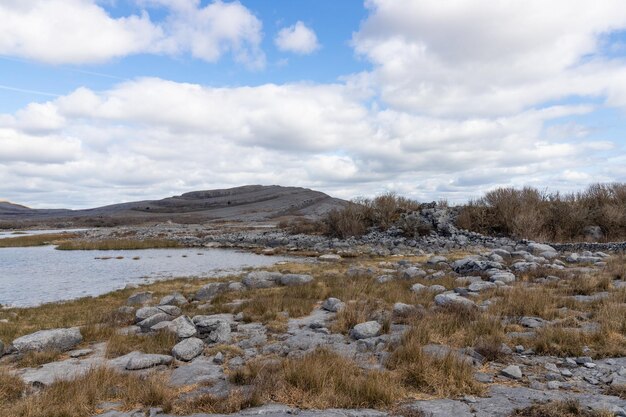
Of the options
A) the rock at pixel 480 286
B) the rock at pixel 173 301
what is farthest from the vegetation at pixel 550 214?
the rock at pixel 173 301

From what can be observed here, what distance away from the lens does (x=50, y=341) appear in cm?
896

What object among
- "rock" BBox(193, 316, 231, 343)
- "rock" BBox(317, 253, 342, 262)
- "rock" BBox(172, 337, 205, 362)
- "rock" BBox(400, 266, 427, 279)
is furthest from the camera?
"rock" BBox(317, 253, 342, 262)

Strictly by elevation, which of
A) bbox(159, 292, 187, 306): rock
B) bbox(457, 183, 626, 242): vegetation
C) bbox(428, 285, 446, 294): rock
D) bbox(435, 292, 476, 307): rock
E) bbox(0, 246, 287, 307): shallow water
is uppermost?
bbox(457, 183, 626, 242): vegetation

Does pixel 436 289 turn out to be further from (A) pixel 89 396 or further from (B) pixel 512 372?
(A) pixel 89 396

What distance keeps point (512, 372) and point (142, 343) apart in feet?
23.3

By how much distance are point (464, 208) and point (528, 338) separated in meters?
32.0

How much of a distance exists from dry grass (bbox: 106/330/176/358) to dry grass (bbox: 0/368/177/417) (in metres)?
1.87

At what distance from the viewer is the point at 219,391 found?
627cm

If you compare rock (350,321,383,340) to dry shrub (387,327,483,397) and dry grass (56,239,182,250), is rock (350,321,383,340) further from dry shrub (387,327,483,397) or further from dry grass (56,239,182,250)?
dry grass (56,239,182,250)

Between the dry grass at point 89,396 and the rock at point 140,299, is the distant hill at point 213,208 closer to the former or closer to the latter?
the rock at point 140,299

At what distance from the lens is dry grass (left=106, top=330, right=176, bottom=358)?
849 cm

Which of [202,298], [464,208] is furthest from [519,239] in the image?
[202,298]

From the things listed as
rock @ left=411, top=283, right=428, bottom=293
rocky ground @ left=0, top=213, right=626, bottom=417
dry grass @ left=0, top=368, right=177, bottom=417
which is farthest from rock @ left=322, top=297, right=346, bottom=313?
dry grass @ left=0, top=368, right=177, bottom=417

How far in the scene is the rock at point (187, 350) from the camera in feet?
26.2
